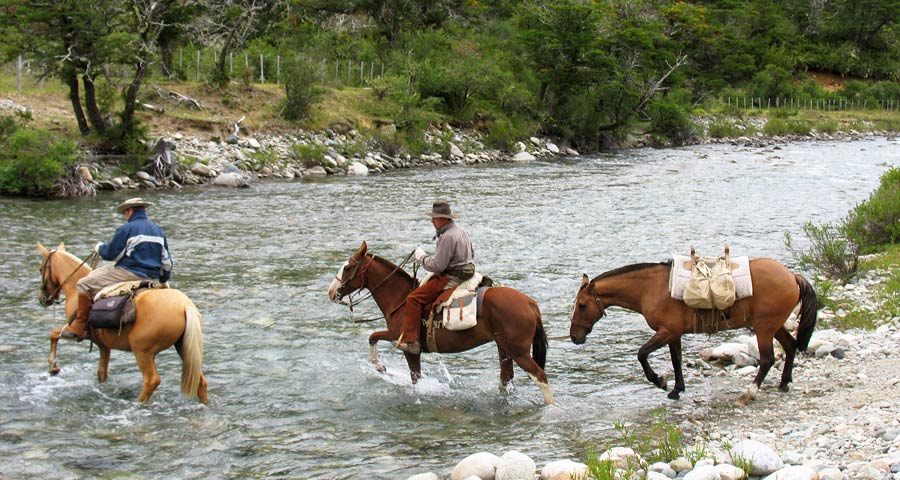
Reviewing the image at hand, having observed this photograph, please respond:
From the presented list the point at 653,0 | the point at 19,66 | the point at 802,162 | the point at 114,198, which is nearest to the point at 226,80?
the point at 19,66

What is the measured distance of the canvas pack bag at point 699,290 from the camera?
8969mm

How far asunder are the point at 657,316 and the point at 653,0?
7340 cm

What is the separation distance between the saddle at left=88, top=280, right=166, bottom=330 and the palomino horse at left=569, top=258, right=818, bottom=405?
4837 mm

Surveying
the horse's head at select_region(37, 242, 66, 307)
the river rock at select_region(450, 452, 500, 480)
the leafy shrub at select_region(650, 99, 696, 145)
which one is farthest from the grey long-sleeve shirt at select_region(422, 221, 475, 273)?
the leafy shrub at select_region(650, 99, 696, 145)

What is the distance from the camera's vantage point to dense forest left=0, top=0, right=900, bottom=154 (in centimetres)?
2752

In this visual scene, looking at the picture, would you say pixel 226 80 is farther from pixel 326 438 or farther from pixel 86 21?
pixel 326 438

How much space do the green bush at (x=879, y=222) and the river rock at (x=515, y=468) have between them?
11213 millimetres

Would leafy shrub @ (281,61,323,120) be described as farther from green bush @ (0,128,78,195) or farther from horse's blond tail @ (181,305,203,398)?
horse's blond tail @ (181,305,203,398)

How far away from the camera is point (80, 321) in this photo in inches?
357

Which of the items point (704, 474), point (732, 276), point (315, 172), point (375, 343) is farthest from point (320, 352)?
point (315, 172)

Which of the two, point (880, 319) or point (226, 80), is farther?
point (226, 80)

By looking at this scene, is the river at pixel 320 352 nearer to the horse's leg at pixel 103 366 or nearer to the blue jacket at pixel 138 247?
the horse's leg at pixel 103 366

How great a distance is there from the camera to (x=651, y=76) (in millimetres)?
55688

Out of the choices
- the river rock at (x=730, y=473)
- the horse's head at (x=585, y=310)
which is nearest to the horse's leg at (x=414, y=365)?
the horse's head at (x=585, y=310)
